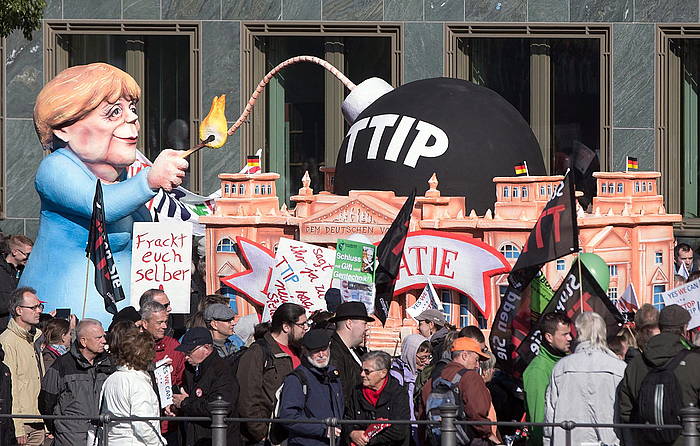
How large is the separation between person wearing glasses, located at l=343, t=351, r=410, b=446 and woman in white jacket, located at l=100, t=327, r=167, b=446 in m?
1.26

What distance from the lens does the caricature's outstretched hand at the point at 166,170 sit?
1608 cm

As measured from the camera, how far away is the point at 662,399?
1013 centimetres

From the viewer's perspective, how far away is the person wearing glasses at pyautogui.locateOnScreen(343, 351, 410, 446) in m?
10.4

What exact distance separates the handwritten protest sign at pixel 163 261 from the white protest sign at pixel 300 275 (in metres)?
0.84

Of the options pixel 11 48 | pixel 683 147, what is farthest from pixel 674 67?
pixel 11 48

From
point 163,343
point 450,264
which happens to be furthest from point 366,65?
point 163,343

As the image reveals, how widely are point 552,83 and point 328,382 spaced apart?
700 inches

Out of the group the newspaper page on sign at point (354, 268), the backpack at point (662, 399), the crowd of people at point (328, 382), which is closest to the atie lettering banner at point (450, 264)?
the newspaper page on sign at point (354, 268)

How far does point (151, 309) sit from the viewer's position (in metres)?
12.2

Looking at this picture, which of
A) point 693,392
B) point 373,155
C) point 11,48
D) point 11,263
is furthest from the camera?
point 11,48

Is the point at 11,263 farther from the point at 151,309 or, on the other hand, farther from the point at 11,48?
the point at 11,48

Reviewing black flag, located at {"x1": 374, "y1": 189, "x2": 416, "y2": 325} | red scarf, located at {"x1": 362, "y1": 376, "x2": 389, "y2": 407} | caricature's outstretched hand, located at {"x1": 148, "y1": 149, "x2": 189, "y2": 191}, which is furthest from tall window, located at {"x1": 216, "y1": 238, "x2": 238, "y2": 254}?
red scarf, located at {"x1": 362, "y1": 376, "x2": 389, "y2": 407}

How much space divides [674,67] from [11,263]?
12828 millimetres

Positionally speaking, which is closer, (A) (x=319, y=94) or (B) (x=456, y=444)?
(B) (x=456, y=444)
